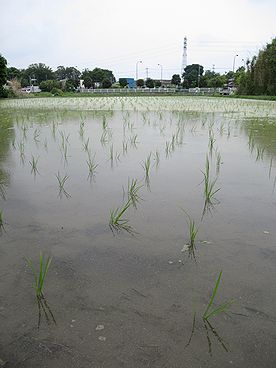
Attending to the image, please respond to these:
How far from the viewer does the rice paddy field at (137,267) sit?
3.94 ft

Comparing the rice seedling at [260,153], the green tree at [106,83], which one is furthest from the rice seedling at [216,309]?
the green tree at [106,83]

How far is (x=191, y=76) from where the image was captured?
54.8 m

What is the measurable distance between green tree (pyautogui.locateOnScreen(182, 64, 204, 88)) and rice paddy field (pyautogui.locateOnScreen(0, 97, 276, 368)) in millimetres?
49732

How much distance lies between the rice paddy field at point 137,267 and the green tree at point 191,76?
49.7 metres

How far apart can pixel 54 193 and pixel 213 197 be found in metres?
1.37

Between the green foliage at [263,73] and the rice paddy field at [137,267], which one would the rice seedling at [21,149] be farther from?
the green foliage at [263,73]

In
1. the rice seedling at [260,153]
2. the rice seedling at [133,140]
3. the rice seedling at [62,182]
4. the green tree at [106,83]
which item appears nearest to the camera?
the rice seedling at [62,182]

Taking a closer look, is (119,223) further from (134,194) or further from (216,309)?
(216,309)

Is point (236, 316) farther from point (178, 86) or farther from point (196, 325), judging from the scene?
point (178, 86)

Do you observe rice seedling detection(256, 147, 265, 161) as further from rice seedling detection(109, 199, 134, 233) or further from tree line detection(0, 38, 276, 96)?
tree line detection(0, 38, 276, 96)

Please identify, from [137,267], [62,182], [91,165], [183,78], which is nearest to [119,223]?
[137,267]

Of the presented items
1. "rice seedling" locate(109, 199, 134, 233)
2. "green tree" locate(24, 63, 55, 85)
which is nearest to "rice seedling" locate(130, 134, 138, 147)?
"rice seedling" locate(109, 199, 134, 233)

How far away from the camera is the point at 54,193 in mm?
2809

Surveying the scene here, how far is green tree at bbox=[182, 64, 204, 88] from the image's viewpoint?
172 ft
